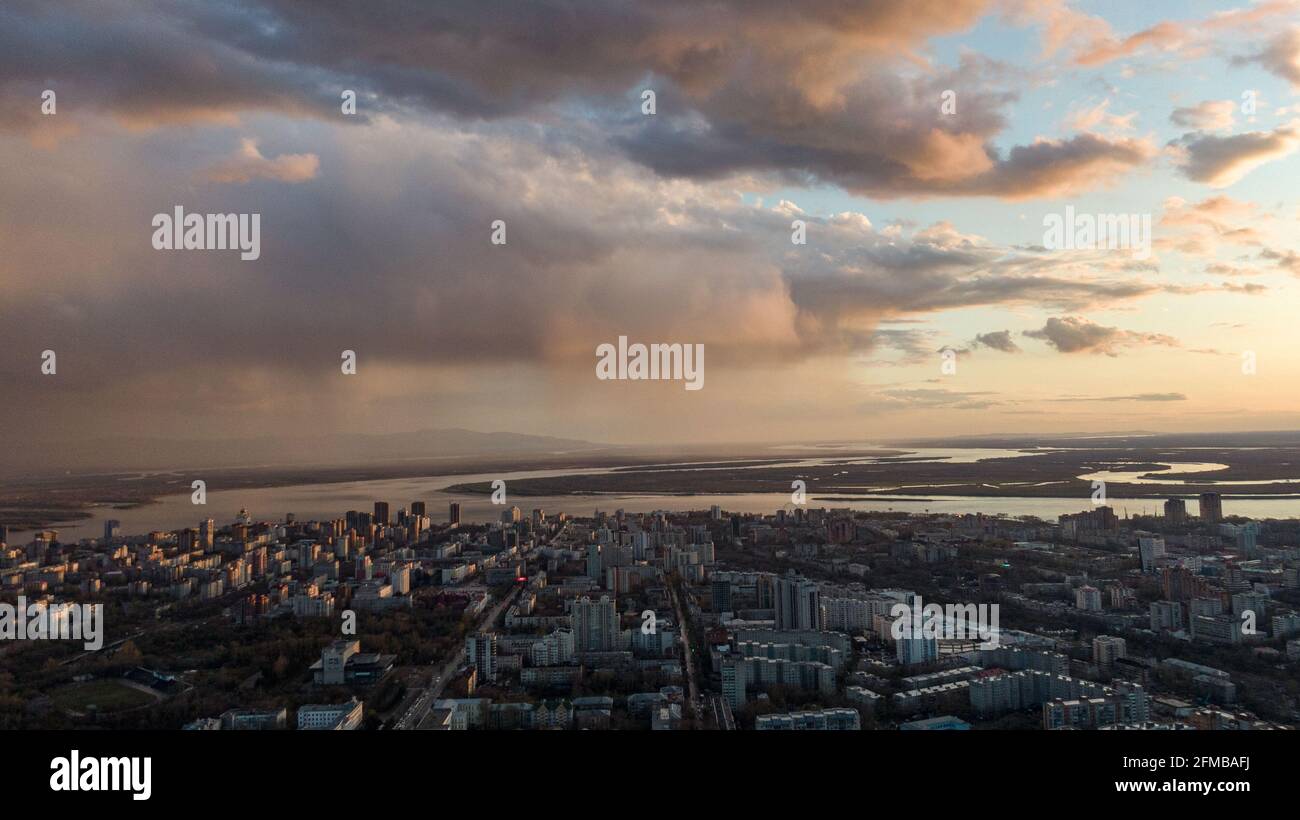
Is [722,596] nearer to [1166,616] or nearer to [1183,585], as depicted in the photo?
[1166,616]

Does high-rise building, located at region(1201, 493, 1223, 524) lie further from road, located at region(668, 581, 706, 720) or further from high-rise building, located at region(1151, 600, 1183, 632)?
road, located at region(668, 581, 706, 720)

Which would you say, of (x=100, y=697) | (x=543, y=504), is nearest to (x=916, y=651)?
(x=100, y=697)

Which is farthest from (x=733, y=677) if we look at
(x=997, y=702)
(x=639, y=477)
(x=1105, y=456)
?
(x=1105, y=456)

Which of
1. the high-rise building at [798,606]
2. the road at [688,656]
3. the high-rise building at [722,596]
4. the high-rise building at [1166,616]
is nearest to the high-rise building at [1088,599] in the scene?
the high-rise building at [1166,616]

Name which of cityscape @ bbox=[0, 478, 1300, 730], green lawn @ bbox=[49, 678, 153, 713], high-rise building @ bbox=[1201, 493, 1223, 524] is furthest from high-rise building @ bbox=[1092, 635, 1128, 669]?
high-rise building @ bbox=[1201, 493, 1223, 524]

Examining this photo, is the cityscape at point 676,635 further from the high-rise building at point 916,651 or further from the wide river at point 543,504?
the wide river at point 543,504
